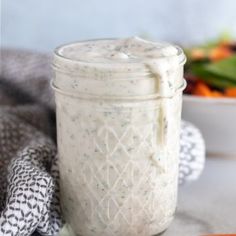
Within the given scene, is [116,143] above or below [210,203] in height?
above

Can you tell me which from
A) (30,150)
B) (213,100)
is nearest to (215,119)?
(213,100)

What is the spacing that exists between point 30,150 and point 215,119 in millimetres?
247

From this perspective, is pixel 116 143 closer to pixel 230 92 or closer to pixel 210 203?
pixel 210 203

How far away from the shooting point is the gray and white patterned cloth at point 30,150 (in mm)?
556

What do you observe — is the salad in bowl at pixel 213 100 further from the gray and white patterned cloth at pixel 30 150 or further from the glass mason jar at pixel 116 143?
the glass mason jar at pixel 116 143

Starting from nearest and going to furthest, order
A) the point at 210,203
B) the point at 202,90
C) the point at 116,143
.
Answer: the point at 116,143 < the point at 210,203 < the point at 202,90

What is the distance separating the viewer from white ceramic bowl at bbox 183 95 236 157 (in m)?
0.76

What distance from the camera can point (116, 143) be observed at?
54cm

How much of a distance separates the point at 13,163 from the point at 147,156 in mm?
143

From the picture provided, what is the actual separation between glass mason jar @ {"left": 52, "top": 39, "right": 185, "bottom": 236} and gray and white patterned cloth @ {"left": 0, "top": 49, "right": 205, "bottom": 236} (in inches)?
1.1

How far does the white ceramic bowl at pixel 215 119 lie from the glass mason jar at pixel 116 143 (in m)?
0.18

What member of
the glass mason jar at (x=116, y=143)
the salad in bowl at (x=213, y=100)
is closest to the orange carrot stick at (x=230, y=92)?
the salad in bowl at (x=213, y=100)

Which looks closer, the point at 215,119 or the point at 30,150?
the point at 30,150

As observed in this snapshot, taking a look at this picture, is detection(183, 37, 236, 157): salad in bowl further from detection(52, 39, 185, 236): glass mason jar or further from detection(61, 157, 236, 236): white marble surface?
detection(52, 39, 185, 236): glass mason jar
